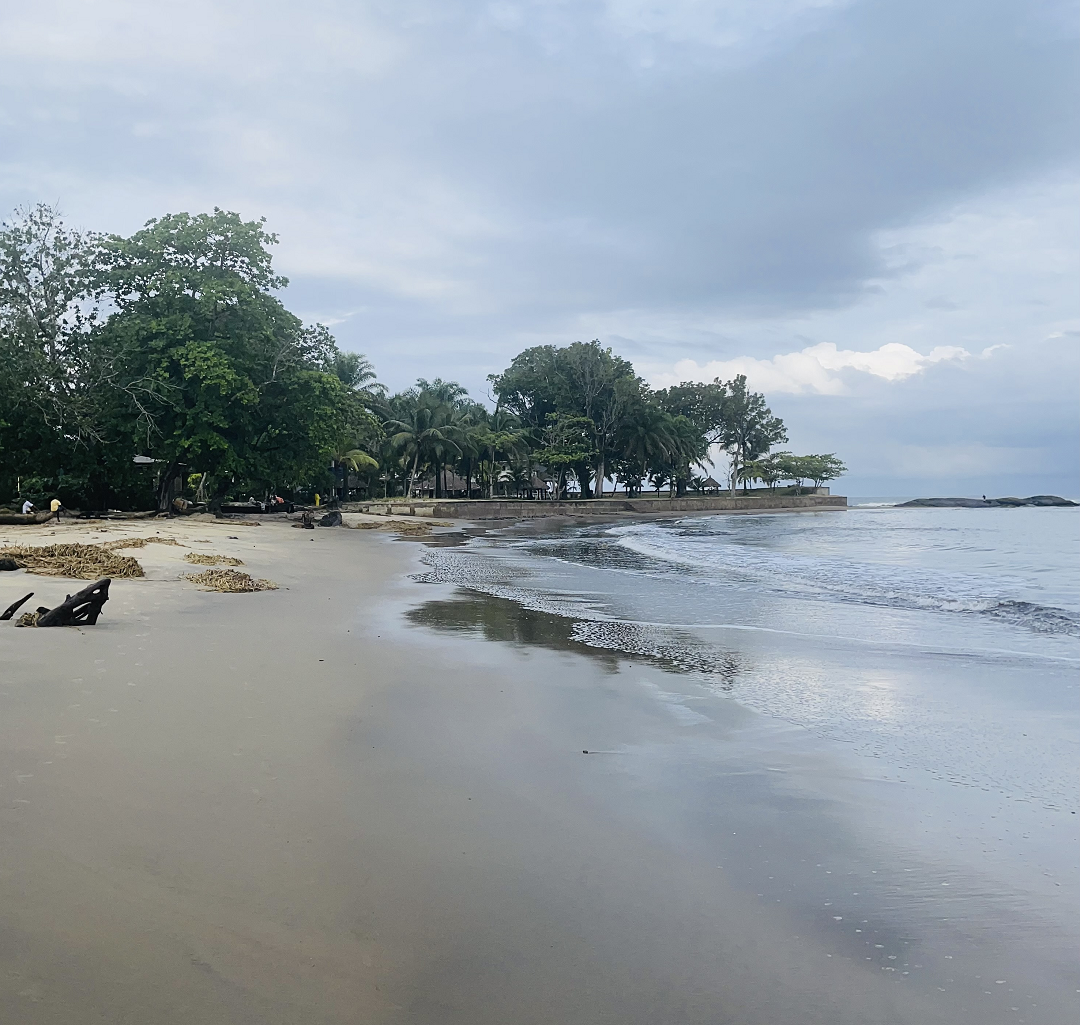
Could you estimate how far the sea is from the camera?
305cm

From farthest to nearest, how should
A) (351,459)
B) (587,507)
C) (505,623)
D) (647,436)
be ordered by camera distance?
(647,436) → (587,507) → (351,459) → (505,623)

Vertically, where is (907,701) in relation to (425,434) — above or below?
below

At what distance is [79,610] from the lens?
7434 millimetres

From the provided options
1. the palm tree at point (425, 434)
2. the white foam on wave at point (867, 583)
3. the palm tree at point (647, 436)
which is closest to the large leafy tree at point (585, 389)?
the palm tree at point (647, 436)

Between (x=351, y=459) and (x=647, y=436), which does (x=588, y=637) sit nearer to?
(x=351, y=459)

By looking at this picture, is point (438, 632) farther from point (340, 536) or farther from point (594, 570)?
point (340, 536)

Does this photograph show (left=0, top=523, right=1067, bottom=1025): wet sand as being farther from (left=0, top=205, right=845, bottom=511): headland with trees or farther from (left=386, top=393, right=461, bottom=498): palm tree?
(left=386, top=393, right=461, bottom=498): palm tree

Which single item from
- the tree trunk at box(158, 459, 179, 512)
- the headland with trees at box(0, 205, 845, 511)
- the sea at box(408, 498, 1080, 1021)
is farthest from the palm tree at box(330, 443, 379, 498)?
the sea at box(408, 498, 1080, 1021)

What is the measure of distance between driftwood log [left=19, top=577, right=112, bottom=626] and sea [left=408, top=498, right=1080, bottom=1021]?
12.2 feet

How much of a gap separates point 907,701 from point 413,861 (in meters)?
4.38

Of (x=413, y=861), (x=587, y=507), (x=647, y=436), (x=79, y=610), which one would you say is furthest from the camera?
(x=647, y=436)

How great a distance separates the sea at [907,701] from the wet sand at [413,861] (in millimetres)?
143

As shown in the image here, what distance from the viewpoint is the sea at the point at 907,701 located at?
305 cm

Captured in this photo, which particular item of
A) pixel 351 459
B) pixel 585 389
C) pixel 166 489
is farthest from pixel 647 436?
pixel 166 489
